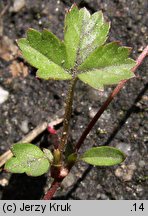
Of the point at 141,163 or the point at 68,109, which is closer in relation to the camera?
the point at 68,109

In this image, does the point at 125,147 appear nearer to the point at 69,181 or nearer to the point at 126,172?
the point at 126,172

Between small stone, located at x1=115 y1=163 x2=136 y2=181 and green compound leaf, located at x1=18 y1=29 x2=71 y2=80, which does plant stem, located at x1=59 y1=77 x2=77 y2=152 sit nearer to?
green compound leaf, located at x1=18 y1=29 x2=71 y2=80

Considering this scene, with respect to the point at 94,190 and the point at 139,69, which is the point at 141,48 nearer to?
the point at 139,69

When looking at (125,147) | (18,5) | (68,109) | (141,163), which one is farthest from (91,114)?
(18,5)

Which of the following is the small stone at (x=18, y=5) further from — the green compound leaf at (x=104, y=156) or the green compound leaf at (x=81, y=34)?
the green compound leaf at (x=104, y=156)

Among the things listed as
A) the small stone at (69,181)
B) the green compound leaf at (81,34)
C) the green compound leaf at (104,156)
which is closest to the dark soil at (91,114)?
the small stone at (69,181)
